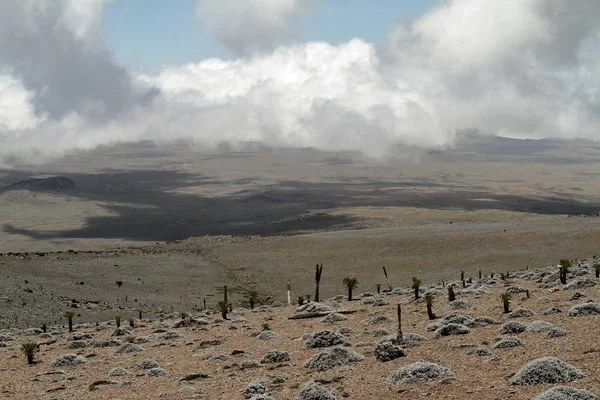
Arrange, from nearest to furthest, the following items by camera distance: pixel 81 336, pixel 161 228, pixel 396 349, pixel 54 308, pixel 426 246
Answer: pixel 396 349 < pixel 81 336 < pixel 54 308 < pixel 426 246 < pixel 161 228

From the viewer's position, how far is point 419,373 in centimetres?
2006

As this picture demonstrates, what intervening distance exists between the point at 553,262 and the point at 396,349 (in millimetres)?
62204

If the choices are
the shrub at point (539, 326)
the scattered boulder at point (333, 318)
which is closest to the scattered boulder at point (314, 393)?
the shrub at point (539, 326)

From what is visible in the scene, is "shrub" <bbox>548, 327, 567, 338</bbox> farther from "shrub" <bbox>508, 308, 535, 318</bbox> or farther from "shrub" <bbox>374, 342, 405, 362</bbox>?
"shrub" <bbox>508, 308, 535, 318</bbox>

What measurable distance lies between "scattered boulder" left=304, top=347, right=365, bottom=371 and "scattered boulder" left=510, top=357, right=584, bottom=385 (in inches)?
254

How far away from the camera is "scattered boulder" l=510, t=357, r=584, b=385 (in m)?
17.9

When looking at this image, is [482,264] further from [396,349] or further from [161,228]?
[161,228]

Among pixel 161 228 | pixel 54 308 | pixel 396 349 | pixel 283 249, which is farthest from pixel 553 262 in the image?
pixel 161 228

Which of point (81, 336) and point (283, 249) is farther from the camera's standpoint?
point (283, 249)

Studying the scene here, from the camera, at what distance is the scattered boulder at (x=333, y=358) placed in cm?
2359

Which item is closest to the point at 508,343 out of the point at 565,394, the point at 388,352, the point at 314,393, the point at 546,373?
the point at 388,352

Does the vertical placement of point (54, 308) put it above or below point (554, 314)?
below

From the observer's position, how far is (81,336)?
3878 cm

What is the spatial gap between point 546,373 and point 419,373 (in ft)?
11.6
